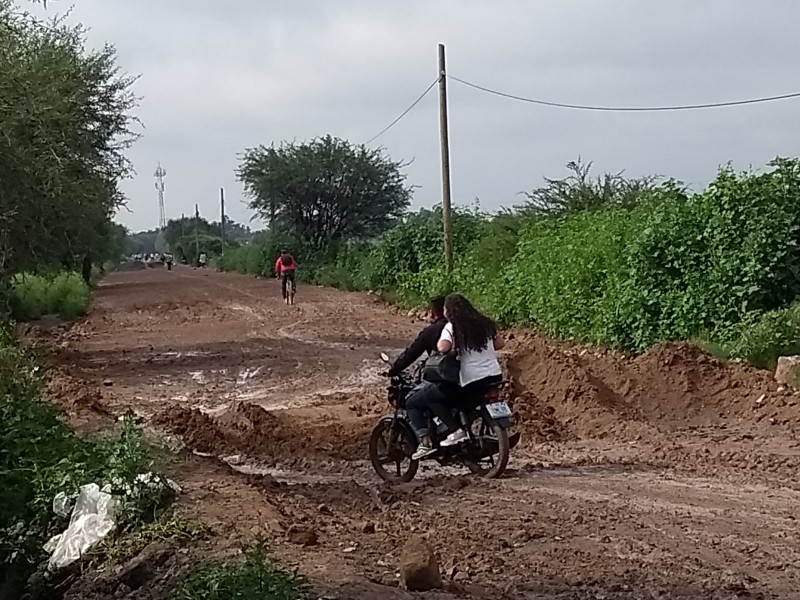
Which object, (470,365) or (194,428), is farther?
(194,428)

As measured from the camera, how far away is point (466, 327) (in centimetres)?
1012

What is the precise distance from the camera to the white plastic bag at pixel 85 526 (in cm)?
849

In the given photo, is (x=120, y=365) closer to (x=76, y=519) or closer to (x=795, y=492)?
(x=76, y=519)

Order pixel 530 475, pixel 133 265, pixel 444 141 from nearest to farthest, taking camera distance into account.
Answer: pixel 530 475 → pixel 444 141 → pixel 133 265

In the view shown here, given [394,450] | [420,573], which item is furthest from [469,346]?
[420,573]

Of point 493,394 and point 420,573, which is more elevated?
point 493,394

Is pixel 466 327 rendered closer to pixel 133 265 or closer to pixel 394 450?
pixel 394 450

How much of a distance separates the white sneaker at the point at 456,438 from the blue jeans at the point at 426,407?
58 mm

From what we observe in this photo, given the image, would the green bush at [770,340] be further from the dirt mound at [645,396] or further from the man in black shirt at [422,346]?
the man in black shirt at [422,346]

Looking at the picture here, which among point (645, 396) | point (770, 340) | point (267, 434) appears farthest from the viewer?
point (770, 340)

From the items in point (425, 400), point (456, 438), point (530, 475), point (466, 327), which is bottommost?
point (530, 475)

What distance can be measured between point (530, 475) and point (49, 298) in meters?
29.0

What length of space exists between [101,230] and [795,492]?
30.5 meters

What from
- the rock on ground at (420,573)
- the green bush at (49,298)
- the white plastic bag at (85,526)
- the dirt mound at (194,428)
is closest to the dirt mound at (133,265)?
the green bush at (49,298)
